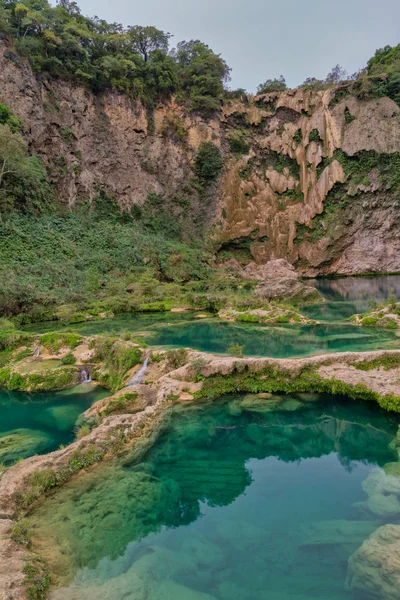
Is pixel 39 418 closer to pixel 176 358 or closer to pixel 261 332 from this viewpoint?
pixel 176 358

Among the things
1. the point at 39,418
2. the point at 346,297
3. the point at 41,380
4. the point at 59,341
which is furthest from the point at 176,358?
the point at 346,297

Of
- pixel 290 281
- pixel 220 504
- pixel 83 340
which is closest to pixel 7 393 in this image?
pixel 83 340

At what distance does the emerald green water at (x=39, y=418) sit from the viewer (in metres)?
8.80

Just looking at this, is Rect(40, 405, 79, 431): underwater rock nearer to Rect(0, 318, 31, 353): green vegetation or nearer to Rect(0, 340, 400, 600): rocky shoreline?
Rect(0, 340, 400, 600): rocky shoreline

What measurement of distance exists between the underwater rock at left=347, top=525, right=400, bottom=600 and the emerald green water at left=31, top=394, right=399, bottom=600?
0.50 feet

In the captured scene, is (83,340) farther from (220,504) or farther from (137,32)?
(137,32)

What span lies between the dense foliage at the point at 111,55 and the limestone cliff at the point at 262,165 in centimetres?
158

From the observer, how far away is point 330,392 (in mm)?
10289

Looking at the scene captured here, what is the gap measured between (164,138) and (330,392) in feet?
126

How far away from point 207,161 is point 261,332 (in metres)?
31.3

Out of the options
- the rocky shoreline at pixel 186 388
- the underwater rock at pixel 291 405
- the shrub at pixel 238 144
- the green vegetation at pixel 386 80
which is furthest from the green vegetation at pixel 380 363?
the green vegetation at pixel 386 80

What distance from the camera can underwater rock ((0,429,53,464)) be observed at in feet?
27.6

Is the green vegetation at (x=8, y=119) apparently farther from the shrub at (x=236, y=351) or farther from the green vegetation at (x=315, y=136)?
the green vegetation at (x=315, y=136)

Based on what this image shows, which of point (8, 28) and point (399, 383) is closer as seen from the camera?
point (399, 383)
